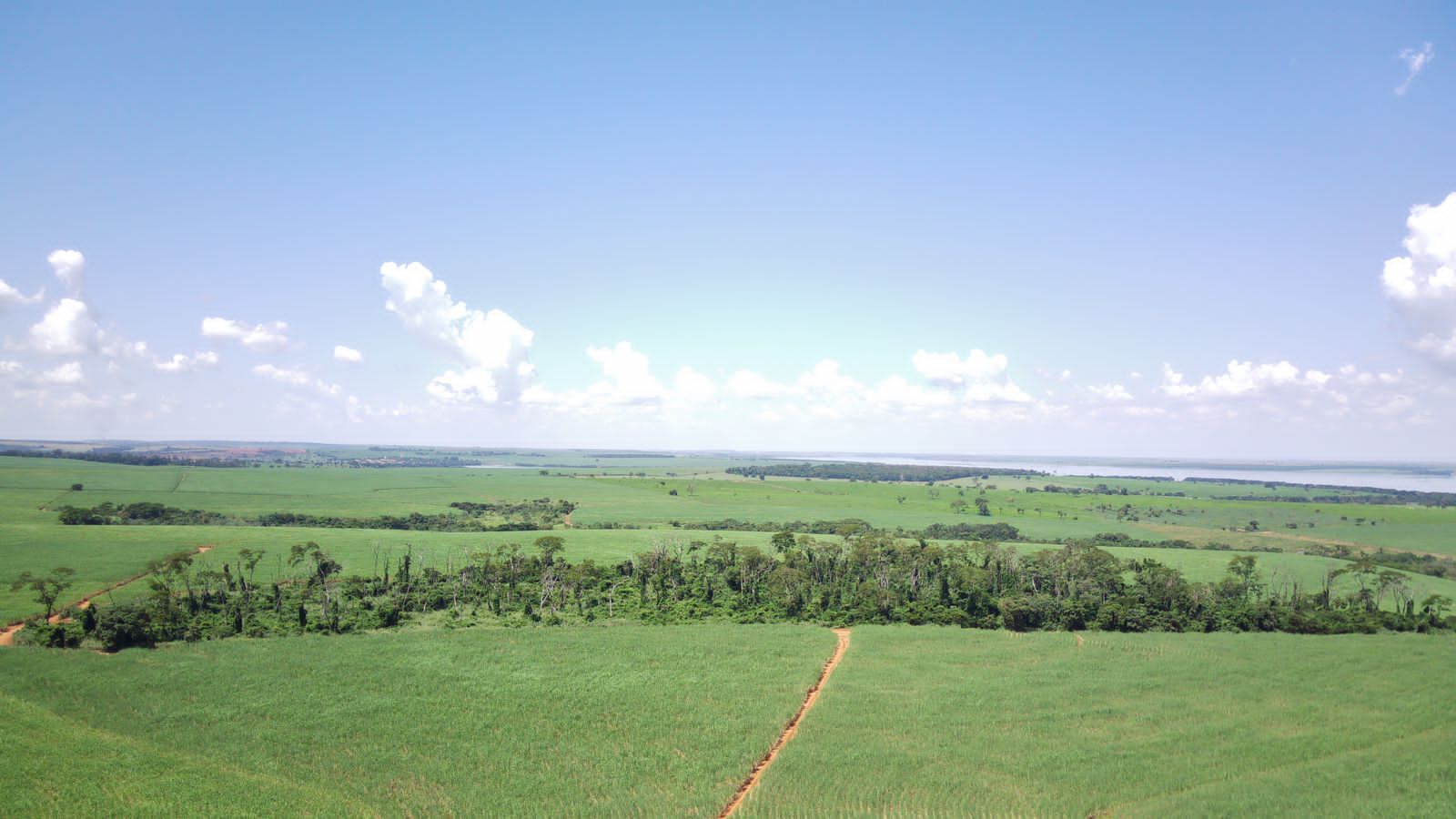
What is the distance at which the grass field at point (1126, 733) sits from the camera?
30.3 metres

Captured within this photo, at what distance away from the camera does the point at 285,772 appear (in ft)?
104

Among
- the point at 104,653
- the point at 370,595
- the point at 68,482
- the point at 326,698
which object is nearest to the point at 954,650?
the point at 326,698

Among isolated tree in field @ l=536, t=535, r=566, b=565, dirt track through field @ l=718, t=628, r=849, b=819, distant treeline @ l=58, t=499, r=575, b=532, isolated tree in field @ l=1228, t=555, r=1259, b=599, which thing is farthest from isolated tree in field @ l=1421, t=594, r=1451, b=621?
distant treeline @ l=58, t=499, r=575, b=532

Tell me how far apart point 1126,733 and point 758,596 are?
38803mm

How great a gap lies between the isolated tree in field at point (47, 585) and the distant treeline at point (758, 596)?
2744 mm

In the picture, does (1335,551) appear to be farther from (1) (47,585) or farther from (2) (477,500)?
(2) (477,500)

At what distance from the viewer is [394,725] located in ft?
120

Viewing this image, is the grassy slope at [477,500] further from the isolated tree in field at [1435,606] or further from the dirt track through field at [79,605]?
the isolated tree in field at [1435,606]

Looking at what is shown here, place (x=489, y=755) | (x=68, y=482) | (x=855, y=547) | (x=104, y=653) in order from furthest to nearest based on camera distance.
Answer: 1. (x=68, y=482)
2. (x=855, y=547)
3. (x=104, y=653)
4. (x=489, y=755)

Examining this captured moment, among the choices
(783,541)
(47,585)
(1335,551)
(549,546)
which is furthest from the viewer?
(1335,551)

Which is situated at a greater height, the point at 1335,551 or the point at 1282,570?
the point at 1282,570

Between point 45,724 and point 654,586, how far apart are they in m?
46.0

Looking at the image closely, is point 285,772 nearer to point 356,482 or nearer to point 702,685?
point 702,685

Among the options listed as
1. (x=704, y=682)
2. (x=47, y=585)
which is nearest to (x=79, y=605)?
(x=47, y=585)
